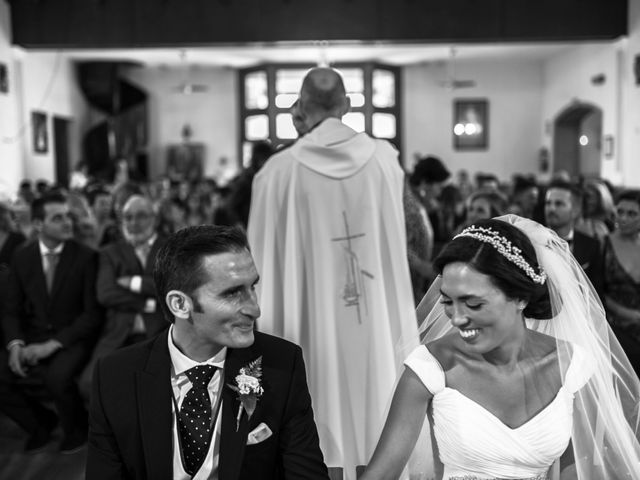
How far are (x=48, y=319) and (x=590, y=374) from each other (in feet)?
10.8

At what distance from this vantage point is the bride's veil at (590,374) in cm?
217

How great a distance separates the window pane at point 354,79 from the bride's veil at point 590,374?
1654 cm

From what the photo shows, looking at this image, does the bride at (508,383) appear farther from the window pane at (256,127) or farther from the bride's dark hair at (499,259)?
the window pane at (256,127)

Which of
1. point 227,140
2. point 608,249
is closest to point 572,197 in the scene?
point 608,249

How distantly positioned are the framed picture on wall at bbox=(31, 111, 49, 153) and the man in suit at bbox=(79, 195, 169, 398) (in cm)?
1046

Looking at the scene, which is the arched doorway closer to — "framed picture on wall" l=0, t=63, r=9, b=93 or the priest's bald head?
"framed picture on wall" l=0, t=63, r=9, b=93

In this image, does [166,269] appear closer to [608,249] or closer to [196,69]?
[608,249]

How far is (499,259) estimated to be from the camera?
6.61ft

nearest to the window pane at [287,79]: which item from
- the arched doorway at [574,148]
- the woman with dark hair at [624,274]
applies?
the arched doorway at [574,148]

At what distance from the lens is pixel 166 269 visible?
2002 mm

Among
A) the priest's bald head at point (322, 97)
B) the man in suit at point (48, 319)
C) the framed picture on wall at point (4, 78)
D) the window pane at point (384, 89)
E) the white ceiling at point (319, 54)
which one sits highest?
the white ceiling at point (319, 54)

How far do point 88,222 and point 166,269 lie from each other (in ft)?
13.6

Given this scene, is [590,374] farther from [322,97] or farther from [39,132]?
[39,132]

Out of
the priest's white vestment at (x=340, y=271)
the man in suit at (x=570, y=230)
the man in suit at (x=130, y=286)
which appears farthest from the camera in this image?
the man in suit at (x=130, y=286)
